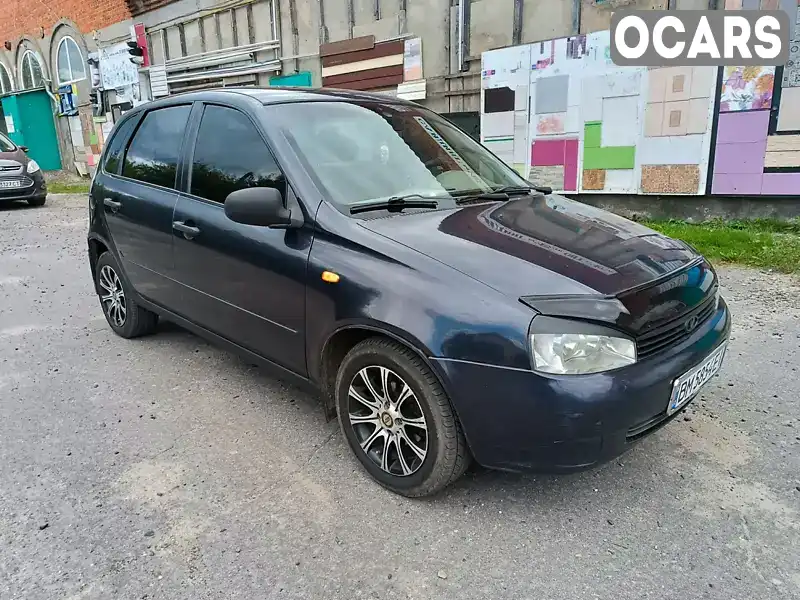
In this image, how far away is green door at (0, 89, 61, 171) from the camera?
20.9 m

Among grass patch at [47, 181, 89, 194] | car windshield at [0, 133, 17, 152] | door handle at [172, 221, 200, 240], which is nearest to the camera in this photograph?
door handle at [172, 221, 200, 240]

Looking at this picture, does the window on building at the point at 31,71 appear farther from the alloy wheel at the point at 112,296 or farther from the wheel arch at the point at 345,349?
the wheel arch at the point at 345,349

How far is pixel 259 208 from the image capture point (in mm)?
2777

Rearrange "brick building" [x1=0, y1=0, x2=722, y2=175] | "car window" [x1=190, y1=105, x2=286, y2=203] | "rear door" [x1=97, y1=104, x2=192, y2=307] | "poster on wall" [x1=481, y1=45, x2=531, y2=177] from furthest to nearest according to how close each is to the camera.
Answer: "brick building" [x1=0, y1=0, x2=722, y2=175] → "poster on wall" [x1=481, y1=45, x2=531, y2=177] → "rear door" [x1=97, y1=104, x2=192, y2=307] → "car window" [x1=190, y1=105, x2=286, y2=203]

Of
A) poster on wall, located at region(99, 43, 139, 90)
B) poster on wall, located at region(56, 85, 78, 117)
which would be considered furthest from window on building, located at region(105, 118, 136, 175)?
poster on wall, located at region(56, 85, 78, 117)

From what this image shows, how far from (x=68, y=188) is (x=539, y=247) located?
1866 cm

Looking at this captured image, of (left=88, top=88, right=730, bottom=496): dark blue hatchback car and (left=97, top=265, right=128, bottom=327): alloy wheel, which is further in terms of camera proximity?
(left=97, top=265, right=128, bottom=327): alloy wheel

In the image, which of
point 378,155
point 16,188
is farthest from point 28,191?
point 378,155

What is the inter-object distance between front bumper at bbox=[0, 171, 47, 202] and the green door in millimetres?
8600

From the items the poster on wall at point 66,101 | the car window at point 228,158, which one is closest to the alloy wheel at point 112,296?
the car window at point 228,158

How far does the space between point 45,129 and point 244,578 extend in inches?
919

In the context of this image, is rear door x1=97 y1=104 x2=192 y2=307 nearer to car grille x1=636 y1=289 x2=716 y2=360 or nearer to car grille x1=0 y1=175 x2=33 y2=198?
car grille x1=636 y1=289 x2=716 y2=360

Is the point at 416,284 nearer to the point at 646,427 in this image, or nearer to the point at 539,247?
the point at 539,247

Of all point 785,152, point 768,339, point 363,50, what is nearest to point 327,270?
point 768,339
